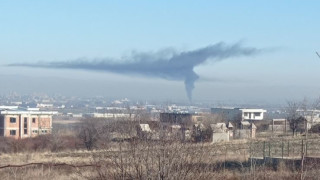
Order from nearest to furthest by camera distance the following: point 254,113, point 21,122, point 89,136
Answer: point 89,136 → point 21,122 → point 254,113

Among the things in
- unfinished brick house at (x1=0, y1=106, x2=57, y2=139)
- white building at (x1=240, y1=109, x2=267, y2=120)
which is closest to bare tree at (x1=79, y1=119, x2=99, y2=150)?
unfinished brick house at (x1=0, y1=106, x2=57, y2=139)

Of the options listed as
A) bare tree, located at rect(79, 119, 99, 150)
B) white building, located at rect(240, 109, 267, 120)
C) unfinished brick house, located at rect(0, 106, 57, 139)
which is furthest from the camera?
white building, located at rect(240, 109, 267, 120)

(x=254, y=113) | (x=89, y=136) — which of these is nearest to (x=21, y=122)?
(x=254, y=113)

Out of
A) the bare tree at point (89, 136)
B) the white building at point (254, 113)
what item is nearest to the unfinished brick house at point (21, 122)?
the white building at point (254, 113)

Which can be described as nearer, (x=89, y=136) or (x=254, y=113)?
(x=89, y=136)

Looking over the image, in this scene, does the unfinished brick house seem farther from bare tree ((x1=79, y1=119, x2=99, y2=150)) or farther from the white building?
bare tree ((x1=79, y1=119, x2=99, y2=150))

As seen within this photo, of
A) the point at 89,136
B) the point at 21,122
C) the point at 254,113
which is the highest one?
the point at 254,113

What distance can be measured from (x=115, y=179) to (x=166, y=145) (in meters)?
1.20

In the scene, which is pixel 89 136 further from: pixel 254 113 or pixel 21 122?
pixel 254 113

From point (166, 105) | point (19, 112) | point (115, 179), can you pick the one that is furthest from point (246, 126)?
point (115, 179)

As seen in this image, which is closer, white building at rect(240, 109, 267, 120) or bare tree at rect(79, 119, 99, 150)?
bare tree at rect(79, 119, 99, 150)


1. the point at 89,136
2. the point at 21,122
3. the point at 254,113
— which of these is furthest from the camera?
the point at 254,113

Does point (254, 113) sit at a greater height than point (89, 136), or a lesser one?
greater

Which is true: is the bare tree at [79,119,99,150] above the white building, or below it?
below
